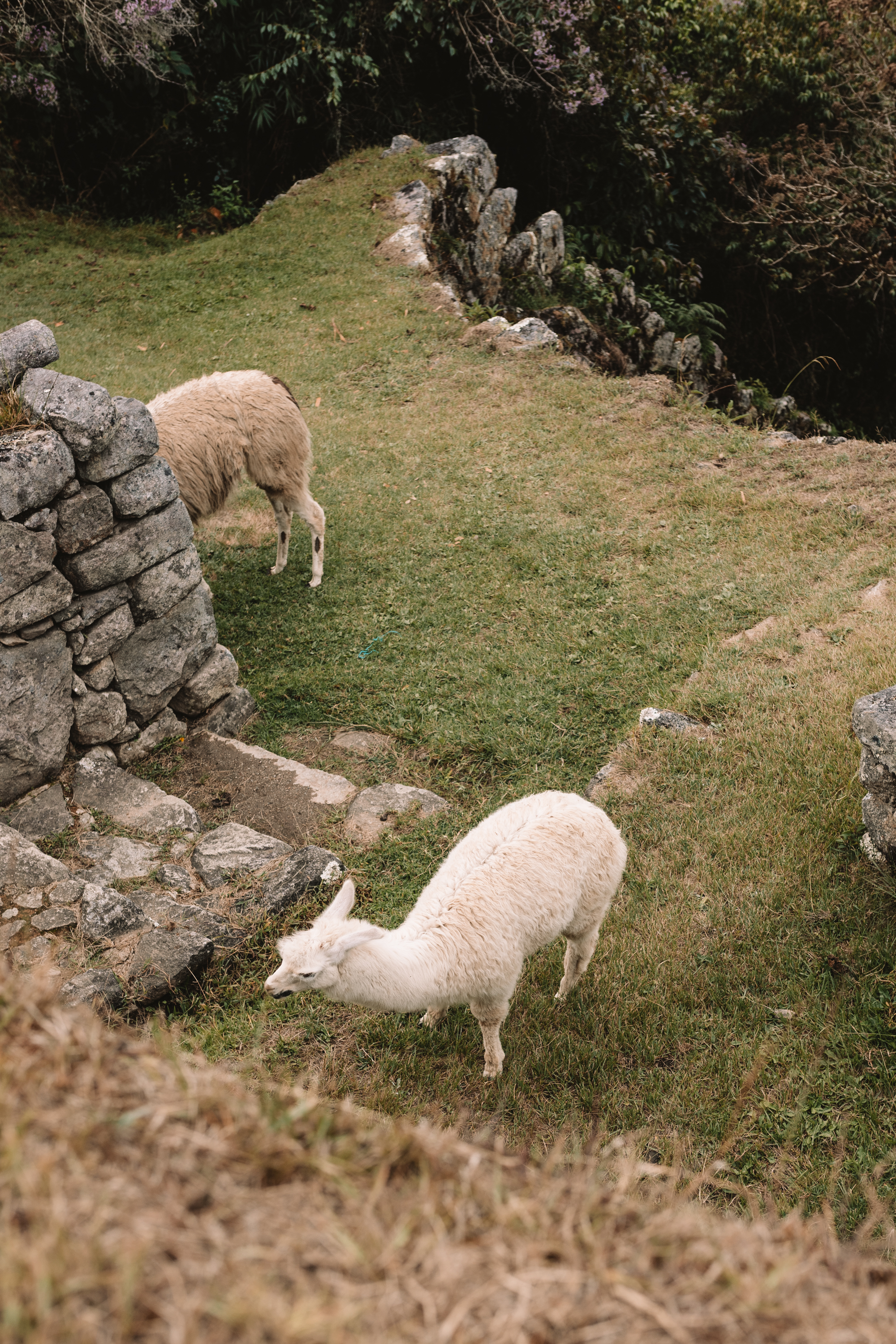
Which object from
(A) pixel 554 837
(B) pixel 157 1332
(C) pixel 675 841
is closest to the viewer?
(B) pixel 157 1332

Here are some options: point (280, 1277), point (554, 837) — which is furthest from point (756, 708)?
point (280, 1277)

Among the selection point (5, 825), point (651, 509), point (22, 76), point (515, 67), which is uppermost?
point (515, 67)

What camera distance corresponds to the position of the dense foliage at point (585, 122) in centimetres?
1603

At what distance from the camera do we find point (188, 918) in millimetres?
4793

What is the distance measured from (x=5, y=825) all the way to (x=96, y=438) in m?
2.49

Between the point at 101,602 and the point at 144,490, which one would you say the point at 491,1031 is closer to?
the point at 101,602

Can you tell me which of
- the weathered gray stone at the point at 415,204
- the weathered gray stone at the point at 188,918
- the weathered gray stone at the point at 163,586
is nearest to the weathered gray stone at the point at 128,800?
the weathered gray stone at the point at 188,918

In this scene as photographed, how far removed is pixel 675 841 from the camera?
5449 mm

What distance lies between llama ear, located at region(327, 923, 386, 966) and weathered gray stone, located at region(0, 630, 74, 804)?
2.94 m

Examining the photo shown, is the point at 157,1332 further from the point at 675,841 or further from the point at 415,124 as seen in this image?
the point at 415,124

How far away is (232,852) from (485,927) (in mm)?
2097

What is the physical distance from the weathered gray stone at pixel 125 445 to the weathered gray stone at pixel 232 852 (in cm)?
249

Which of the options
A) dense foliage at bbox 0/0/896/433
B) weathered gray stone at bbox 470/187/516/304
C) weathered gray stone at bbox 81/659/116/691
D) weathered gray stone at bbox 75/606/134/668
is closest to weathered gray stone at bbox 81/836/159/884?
weathered gray stone at bbox 81/659/116/691

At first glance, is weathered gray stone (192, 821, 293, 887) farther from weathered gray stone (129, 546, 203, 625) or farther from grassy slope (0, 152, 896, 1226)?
weathered gray stone (129, 546, 203, 625)
